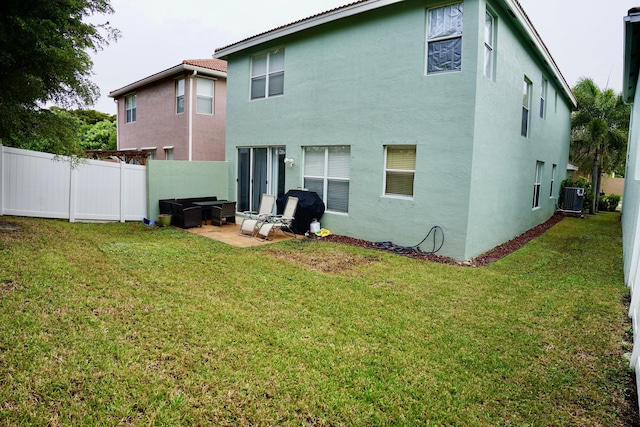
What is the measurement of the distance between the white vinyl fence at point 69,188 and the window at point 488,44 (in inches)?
373

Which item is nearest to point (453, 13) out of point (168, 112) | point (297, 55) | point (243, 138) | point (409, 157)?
point (409, 157)

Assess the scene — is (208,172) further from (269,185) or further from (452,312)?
(452,312)

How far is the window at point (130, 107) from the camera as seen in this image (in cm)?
1985

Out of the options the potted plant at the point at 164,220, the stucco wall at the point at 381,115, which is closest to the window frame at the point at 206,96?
the stucco wall at the point at 381,115

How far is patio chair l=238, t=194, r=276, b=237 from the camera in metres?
9.96

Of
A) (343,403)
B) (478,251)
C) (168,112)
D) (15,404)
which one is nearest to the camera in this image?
(15,404)

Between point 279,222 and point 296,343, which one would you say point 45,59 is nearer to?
point 279,222

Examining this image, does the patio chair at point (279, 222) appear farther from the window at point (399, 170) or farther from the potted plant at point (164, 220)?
the potted plant at point (164, 220)

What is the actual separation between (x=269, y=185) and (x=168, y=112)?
7.89 metres

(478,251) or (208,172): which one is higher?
(208,172)

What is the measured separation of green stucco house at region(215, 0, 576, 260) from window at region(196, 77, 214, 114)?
3.27 metres

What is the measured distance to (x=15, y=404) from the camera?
276 centimetres

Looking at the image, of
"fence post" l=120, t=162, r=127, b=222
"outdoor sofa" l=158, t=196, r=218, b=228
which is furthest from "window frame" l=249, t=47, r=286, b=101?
"fence post" l=120, t=162, r=127, b=222

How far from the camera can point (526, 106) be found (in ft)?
38.6
